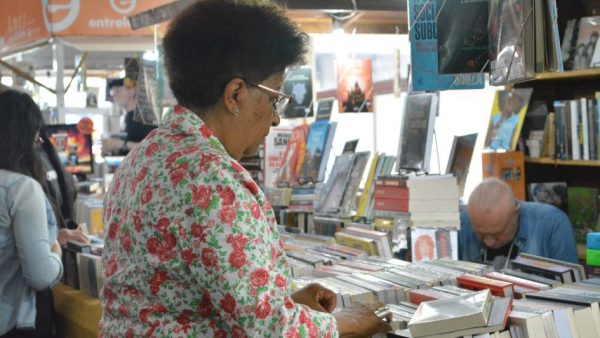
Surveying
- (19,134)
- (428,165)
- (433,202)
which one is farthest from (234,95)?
(19,134)

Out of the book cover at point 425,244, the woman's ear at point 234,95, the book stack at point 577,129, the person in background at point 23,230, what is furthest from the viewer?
the book stack at point 577,129

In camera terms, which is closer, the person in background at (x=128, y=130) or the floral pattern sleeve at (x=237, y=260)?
the floral pattern sleeve at (x=237, y=260)

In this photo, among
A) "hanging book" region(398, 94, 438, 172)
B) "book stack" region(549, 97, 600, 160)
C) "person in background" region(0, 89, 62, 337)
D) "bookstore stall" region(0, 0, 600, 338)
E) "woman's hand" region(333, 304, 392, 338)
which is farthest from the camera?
"book stack" region(549, 97, 600, 160)

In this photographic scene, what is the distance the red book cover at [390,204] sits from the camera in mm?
3549

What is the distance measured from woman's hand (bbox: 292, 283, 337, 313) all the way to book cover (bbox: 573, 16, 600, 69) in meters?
2.98

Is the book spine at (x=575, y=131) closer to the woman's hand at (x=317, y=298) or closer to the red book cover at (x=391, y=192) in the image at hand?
the red book cover at (x=391, y=192)

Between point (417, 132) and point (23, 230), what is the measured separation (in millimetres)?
1929

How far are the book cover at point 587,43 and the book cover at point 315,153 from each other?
5.08 feet

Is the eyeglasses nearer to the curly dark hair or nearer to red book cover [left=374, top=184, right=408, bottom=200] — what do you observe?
the curly dark hair

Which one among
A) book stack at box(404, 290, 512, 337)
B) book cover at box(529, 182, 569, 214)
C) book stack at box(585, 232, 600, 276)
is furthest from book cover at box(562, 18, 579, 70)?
book stack at box(404, 290, 512, 337)

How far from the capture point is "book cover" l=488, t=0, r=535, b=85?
2197mm

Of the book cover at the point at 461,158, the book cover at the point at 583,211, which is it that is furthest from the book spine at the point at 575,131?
the book cover at the point at 461,158

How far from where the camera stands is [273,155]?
5.05 metres

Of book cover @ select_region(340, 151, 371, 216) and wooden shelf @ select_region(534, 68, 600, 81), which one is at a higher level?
wooden shelf @ select_region(534, 68, 600, 81)
